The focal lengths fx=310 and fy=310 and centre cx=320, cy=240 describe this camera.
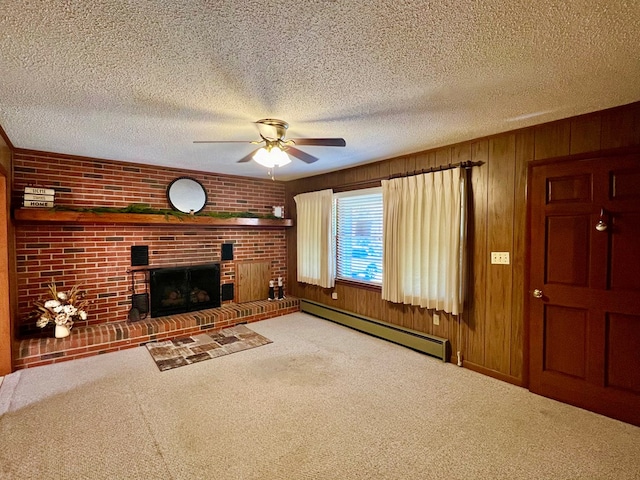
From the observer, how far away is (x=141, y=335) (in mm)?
3959

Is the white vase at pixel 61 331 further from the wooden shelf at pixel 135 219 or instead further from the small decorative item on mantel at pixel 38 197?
the small decorative item on mantel at pixel 38 197

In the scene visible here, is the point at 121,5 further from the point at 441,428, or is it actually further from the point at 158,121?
the point at 441,428

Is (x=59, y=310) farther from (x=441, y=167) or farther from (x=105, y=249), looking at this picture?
(x=441, y=167)

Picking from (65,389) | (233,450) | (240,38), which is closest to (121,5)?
(240,38)

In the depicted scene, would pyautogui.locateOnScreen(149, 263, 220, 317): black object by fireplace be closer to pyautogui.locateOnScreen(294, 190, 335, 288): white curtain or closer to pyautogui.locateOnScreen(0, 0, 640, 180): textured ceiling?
pyautogui.locateOnScreen(294, 190, 335, 288): white curtain

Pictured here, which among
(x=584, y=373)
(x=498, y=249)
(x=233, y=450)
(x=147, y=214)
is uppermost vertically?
(x=147, y=214)

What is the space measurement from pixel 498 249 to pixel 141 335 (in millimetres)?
4293

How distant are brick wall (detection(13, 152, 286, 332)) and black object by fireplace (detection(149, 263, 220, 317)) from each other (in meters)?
0.15

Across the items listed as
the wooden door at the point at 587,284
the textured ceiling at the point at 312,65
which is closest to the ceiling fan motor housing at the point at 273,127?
the textured ceiling at the point at 312,65

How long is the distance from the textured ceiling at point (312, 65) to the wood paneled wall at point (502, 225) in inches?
7.4

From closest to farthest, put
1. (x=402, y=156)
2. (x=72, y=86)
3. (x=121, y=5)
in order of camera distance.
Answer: (x=121, y=5) → (x=72, y=86) → (x=402, y=156)

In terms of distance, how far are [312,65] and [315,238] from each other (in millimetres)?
3513

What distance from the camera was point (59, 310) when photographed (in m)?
3.56

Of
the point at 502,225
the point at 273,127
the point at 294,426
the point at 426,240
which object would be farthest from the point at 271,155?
the point at 502,225
